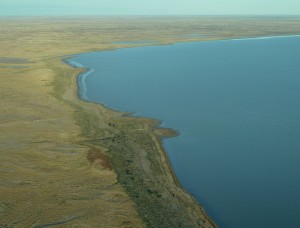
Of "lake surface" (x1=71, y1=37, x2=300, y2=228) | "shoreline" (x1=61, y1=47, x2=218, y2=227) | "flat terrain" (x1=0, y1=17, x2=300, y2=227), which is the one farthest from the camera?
"lake surface" (x1=71, y1=37, x2=300, y2=228)

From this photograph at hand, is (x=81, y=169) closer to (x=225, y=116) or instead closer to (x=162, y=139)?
(x=162, y=139)

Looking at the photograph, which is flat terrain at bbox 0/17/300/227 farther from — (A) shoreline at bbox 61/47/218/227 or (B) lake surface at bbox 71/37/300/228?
(B) lake surface at bbox 71/37/300/228

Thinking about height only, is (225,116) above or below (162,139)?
above

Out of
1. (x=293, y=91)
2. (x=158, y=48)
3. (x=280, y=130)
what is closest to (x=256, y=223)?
(x=280, y=130)

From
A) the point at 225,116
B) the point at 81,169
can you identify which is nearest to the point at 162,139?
the point at 81,169

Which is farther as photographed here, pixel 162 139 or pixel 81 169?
pixel 162 139

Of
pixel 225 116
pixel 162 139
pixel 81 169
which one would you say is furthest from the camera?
pixel 225 116

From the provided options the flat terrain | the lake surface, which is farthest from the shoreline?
the lake surface

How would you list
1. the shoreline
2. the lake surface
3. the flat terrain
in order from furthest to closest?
the lake surface
the shoreline
the flat terrain
